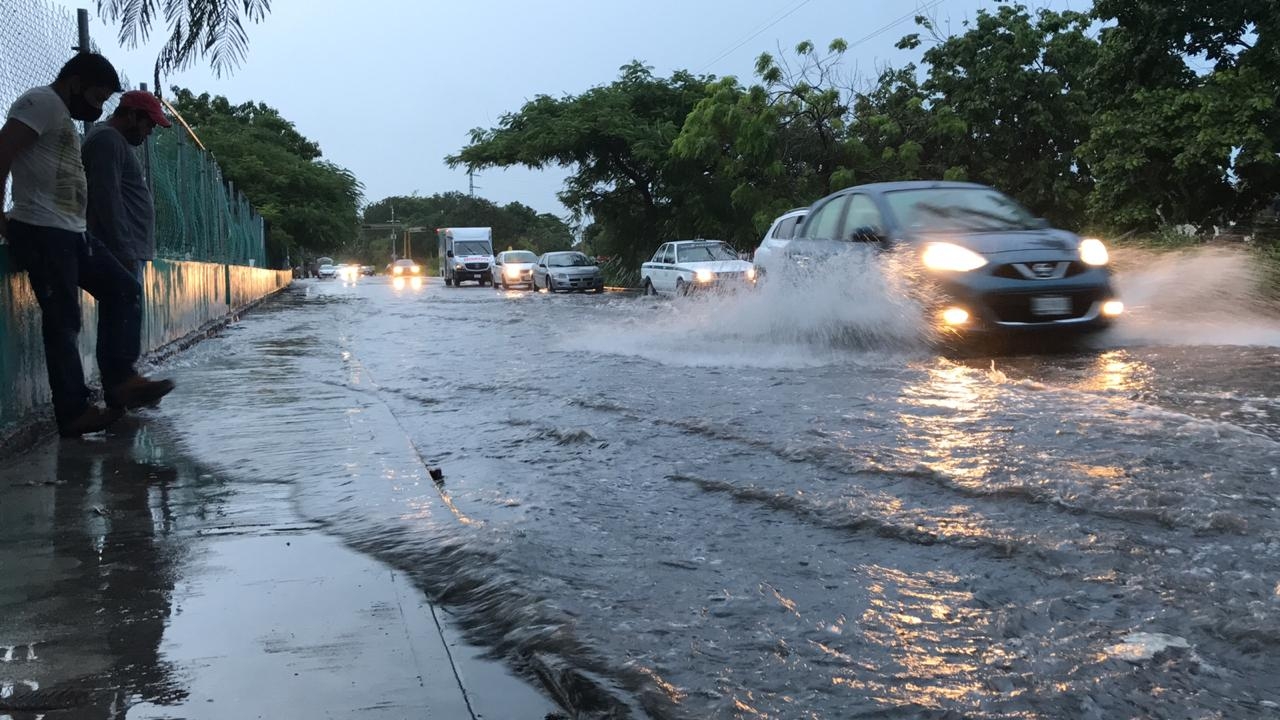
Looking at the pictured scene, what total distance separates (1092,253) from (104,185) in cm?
741

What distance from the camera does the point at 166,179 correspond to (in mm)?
11773

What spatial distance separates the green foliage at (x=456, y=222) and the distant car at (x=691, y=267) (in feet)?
228

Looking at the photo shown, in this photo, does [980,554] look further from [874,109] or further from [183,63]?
[874,109]

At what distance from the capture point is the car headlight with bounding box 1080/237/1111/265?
29.6ft

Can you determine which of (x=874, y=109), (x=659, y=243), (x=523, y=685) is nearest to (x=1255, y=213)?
(x=874, y=109)

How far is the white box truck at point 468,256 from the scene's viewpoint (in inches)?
1781

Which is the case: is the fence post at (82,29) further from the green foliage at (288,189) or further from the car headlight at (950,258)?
the green foliage at (288,189)

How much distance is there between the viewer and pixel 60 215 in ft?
18.1

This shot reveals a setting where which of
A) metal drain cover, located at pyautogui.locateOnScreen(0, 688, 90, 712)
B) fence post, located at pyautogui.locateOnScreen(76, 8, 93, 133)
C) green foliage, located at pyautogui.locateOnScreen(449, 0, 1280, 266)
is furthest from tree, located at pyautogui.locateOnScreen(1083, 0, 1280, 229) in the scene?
metal drain cover, located at pyautogui.locateOnScreen(0, 688, 90, 712)

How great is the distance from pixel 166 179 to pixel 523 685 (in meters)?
10.7

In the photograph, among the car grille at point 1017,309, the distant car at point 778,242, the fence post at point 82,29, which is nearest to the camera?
the fence post at point 82,29

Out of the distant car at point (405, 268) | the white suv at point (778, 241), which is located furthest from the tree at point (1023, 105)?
the distant car at point (405, 268)

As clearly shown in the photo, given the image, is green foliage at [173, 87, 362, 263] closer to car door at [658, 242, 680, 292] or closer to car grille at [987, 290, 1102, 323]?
car door at [658, 242, 680, 292]

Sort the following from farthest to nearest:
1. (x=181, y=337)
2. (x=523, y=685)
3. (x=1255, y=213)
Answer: (x=1255, y=213), (x=181, y=337), (x=523, y=685)
